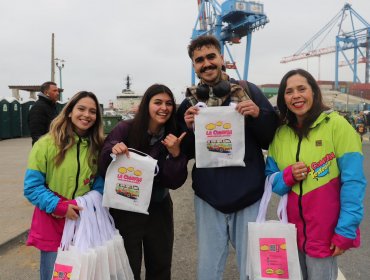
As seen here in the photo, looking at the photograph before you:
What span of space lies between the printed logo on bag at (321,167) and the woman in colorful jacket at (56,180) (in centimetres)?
156

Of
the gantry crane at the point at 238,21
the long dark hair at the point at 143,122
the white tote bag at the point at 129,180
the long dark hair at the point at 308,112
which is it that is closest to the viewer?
the long dark hair at the point at 308,112

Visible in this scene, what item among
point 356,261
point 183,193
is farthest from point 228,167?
point 183,193

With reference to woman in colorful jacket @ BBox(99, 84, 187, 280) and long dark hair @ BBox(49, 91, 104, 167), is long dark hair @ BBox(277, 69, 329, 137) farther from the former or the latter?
long dark hair @ BBox(49, 91, 104, 167)

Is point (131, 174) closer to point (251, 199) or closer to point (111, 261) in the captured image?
point (111, 261)

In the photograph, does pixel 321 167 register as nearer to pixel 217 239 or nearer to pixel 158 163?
pixel 217 239

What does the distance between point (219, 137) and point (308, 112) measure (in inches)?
24.6

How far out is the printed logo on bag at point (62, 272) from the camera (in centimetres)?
227

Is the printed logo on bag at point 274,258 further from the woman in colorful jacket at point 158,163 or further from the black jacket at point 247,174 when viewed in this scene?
the woman in colorful jacket at point 158,163

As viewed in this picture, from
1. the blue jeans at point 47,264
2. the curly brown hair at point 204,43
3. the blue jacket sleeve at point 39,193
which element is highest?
the curly brown hair at point 204,43

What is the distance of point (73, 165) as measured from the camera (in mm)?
2529

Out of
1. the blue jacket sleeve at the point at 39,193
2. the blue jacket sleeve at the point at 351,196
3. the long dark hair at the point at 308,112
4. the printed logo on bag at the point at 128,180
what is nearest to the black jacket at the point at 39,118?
the blue jacket sleeve at the point at 39,193

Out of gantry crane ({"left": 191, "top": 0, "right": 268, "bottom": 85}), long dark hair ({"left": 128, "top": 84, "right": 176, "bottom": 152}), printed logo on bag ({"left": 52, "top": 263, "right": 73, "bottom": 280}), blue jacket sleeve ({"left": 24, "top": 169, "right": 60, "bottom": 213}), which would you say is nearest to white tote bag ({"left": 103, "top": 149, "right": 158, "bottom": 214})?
long dark hair ({"left": 128, "top": 84, "right": 176, "bottom": 152})

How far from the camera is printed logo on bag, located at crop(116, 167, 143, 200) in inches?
97.5

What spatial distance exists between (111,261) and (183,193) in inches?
188
